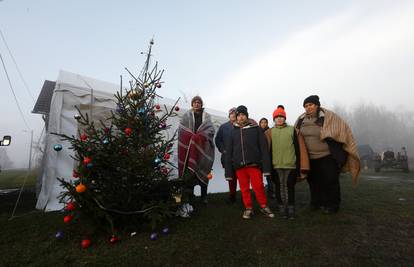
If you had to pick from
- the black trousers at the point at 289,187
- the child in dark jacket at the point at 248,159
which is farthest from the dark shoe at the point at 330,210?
the child in dark jacket at the point at 248,159

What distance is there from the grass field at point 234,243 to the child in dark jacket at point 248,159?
0.28m

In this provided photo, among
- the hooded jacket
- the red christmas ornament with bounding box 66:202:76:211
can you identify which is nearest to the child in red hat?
the hooded jacket

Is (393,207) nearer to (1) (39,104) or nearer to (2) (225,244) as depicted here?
(2) (225,244)

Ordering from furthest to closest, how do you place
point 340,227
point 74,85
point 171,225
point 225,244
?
point 74,85, point 171,225, point 340,227, point 225,244

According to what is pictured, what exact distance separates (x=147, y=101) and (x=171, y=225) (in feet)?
6.10

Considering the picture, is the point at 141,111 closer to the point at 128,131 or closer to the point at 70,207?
the point at 128,131

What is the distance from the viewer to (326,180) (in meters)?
3.27

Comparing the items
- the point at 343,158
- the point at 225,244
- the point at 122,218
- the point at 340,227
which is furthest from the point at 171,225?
the point at 343,158

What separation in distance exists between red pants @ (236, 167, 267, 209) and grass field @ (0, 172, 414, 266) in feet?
0.79

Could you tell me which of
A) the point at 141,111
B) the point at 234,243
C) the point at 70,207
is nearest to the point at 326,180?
the point at 234,243

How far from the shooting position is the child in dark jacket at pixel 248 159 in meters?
3.19

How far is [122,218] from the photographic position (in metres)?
2.70

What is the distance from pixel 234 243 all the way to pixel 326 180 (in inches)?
74.3

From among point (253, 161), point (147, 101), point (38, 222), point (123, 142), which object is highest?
point (147, 101)
